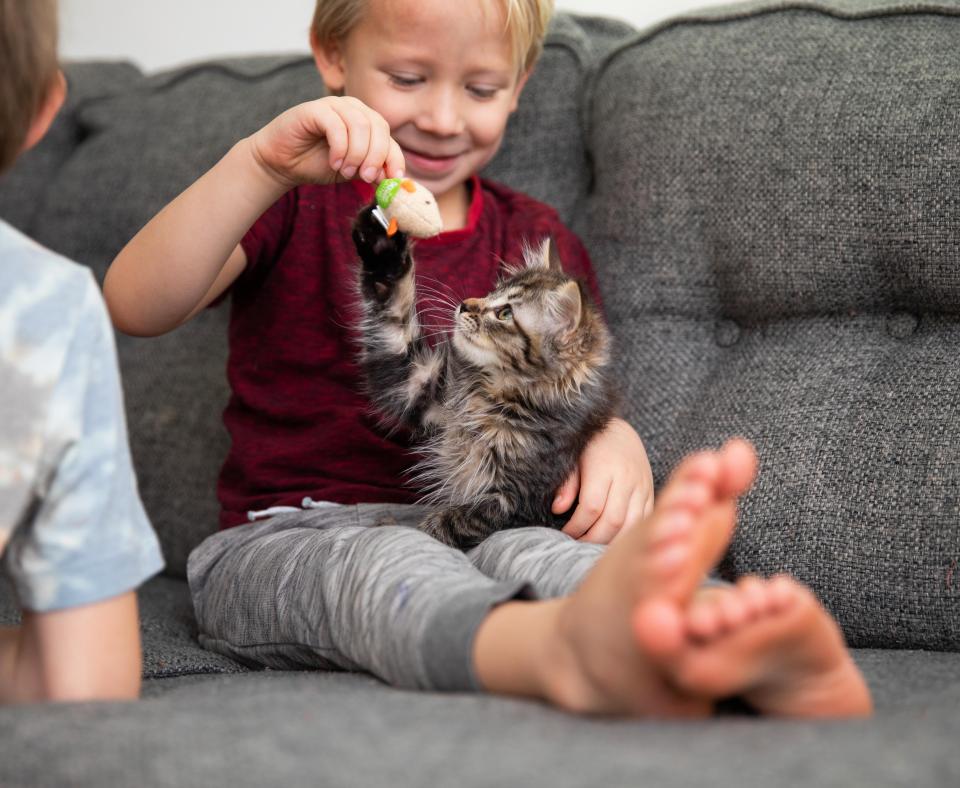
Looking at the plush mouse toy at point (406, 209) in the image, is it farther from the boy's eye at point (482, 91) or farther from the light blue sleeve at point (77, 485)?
the light blue sleeve at point (77, 485)

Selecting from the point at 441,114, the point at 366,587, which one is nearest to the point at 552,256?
the point at 441,114

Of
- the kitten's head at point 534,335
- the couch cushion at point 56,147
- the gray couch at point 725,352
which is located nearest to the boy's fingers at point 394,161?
the kitten's head at point 534,335

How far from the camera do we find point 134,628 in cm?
99

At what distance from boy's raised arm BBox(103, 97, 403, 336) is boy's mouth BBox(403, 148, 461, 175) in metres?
0.33

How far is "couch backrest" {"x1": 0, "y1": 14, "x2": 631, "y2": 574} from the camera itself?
76.4 inches

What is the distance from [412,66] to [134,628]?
968 mm

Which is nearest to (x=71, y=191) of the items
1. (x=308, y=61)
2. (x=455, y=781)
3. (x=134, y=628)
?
(x=308, y=61)

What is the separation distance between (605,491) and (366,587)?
1.50 ft

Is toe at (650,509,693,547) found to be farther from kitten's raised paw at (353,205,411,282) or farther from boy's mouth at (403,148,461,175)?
boy's mouth at (403,148,461,175)

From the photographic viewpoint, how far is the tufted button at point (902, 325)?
152 centimetres

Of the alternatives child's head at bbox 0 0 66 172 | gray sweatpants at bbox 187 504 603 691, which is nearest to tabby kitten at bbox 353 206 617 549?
gray sweatpants at bbox 187 504 603 691

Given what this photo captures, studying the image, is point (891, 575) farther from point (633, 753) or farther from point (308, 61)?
point (308, 61)

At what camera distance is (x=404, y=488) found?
5.18ft

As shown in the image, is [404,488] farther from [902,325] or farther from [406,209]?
[902,325]
